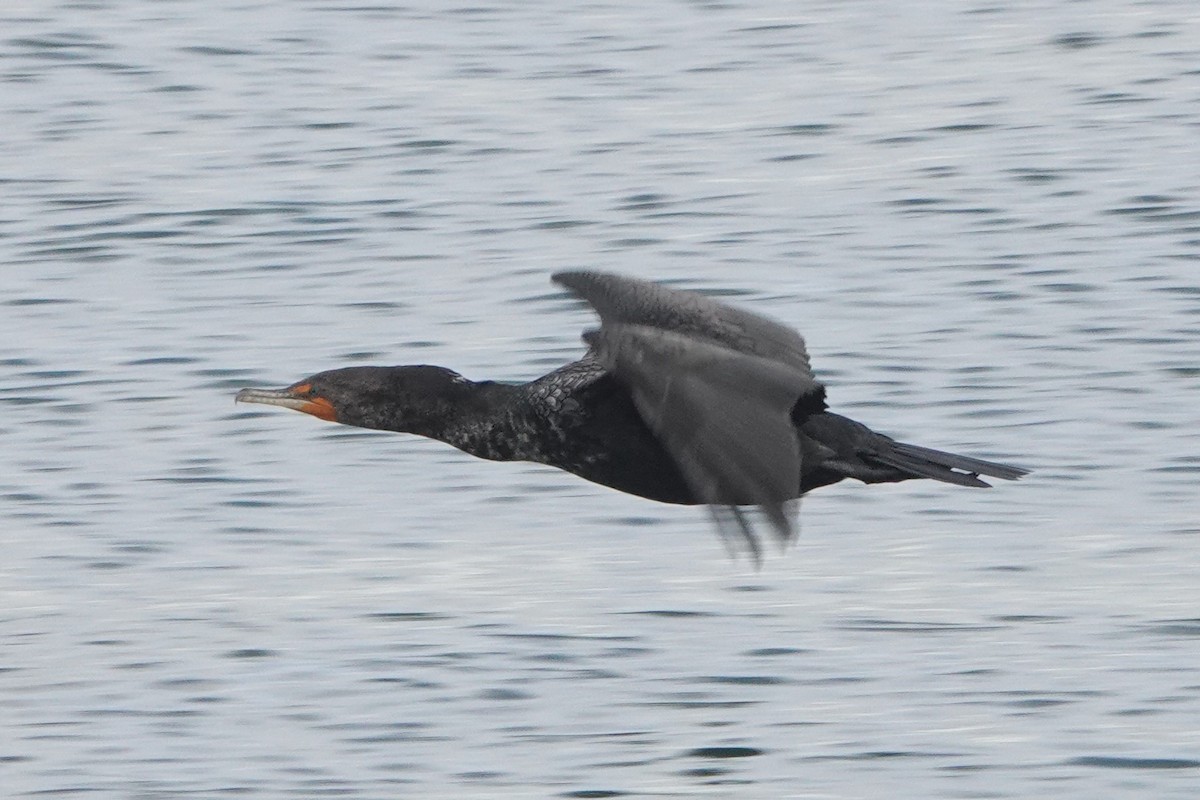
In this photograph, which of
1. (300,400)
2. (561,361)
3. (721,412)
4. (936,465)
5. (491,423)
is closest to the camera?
(721,412)

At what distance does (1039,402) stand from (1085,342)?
32.4 inches

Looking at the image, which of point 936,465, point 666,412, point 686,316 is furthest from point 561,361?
point 666,412

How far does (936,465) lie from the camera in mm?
6793

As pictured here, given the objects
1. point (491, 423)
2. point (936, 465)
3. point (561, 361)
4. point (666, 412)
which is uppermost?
point (666, 412)

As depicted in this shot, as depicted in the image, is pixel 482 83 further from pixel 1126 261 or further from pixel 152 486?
pixel 152 486

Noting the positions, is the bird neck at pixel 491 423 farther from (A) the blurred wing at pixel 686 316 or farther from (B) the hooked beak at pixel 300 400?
(A) the blurred wing at pixel 686 316

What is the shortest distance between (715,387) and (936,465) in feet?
4.43

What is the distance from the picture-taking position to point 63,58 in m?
15.0

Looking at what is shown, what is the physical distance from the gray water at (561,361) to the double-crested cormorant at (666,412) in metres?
0.86

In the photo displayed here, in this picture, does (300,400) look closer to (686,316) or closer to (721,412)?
(686,316)

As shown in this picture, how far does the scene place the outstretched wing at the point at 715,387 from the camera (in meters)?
5.44

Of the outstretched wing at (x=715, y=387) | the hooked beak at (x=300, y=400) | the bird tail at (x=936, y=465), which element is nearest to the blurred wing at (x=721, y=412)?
the outstretched wing at (x=715, y=387)

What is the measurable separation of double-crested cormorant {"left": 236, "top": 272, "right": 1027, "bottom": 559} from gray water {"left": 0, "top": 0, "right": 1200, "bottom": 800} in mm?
859

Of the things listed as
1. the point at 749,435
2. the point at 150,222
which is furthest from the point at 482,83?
the point at 749,435
